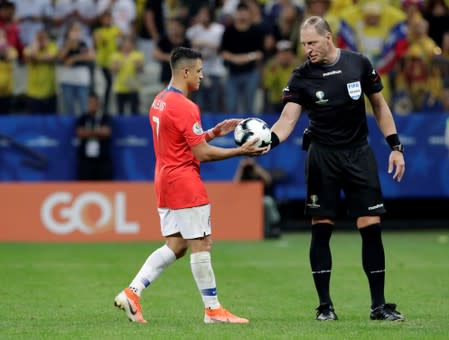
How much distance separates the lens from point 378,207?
9.73 meters

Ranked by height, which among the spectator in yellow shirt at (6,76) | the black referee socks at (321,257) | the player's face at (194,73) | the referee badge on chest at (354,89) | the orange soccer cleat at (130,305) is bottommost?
the orange soccer cleat at (130,305)

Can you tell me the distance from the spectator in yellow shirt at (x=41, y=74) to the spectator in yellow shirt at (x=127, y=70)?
3.54 ft

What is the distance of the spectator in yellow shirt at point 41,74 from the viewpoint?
2009 centimetres

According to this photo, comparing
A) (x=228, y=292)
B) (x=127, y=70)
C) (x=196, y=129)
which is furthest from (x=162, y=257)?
(x=127, y=70)

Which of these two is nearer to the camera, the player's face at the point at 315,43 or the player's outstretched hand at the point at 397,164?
the player's face at the point at 315,43

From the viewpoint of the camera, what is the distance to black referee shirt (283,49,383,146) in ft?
31.8

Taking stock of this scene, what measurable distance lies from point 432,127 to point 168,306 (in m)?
10.6

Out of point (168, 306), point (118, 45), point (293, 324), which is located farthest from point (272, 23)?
point (293, 324)

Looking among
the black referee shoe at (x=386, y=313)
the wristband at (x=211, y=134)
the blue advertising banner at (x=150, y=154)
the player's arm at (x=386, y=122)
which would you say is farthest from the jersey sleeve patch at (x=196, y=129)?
the blue advertising banner at (x=150, y=154)

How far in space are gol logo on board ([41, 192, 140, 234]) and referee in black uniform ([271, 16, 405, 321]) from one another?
9.62m

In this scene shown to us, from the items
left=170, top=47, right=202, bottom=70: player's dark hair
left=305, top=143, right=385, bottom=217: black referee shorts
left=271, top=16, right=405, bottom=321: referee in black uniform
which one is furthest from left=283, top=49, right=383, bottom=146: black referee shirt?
left=170, top=47, right=202, bottom=70: player's dark hair

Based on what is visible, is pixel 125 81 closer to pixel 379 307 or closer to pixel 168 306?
pixel 168 306

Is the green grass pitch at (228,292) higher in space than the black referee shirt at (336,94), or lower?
lower

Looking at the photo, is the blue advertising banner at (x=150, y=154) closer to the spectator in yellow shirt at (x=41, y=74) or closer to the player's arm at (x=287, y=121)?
the spectator in yellow shirt at (x=41, y=74)
